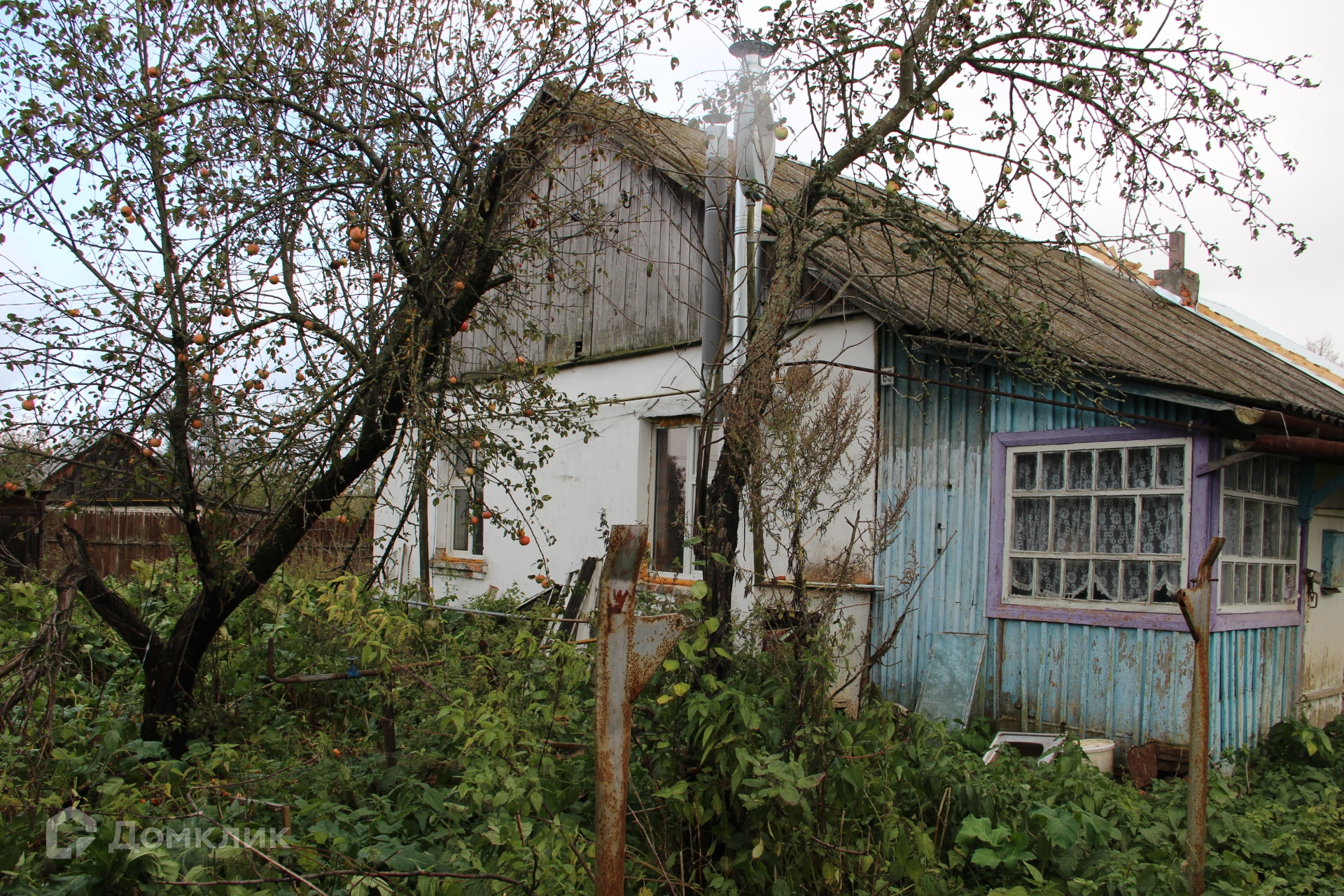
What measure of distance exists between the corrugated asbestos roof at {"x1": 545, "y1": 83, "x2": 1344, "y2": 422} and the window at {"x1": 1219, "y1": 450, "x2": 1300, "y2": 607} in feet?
1.69

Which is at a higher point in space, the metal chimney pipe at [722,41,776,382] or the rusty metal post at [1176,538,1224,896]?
the metal chimney pipe at [722,41,776,382]

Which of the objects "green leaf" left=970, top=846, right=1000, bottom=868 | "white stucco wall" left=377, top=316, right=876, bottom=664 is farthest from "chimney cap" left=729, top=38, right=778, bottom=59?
"green leaf" left=970, top=846, right=1000, bottom=868

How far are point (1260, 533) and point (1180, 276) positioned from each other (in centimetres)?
463

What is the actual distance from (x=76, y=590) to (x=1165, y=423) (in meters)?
5.84

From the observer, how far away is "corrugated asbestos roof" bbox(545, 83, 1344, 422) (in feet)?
16.4

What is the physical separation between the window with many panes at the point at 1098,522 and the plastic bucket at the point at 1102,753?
0.87m

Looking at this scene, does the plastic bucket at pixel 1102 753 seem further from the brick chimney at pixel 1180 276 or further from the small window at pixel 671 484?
the brick chimney at pixel 1180 276

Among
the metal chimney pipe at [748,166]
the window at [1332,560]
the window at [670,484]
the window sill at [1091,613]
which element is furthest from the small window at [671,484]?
the window at [1332,560]

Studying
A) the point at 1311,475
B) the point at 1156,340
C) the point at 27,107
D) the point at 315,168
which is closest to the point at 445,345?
the point at 315,168

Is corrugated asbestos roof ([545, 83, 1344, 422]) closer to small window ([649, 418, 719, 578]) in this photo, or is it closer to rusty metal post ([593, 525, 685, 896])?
small window ([649, 418, 719, 578])

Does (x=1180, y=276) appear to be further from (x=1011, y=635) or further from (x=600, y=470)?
(x=600, y=470)

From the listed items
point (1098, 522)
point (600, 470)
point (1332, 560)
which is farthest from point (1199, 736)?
point (600, 470)

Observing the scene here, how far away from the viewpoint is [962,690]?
19.5 ft

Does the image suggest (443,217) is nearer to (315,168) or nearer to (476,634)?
(315,168)
